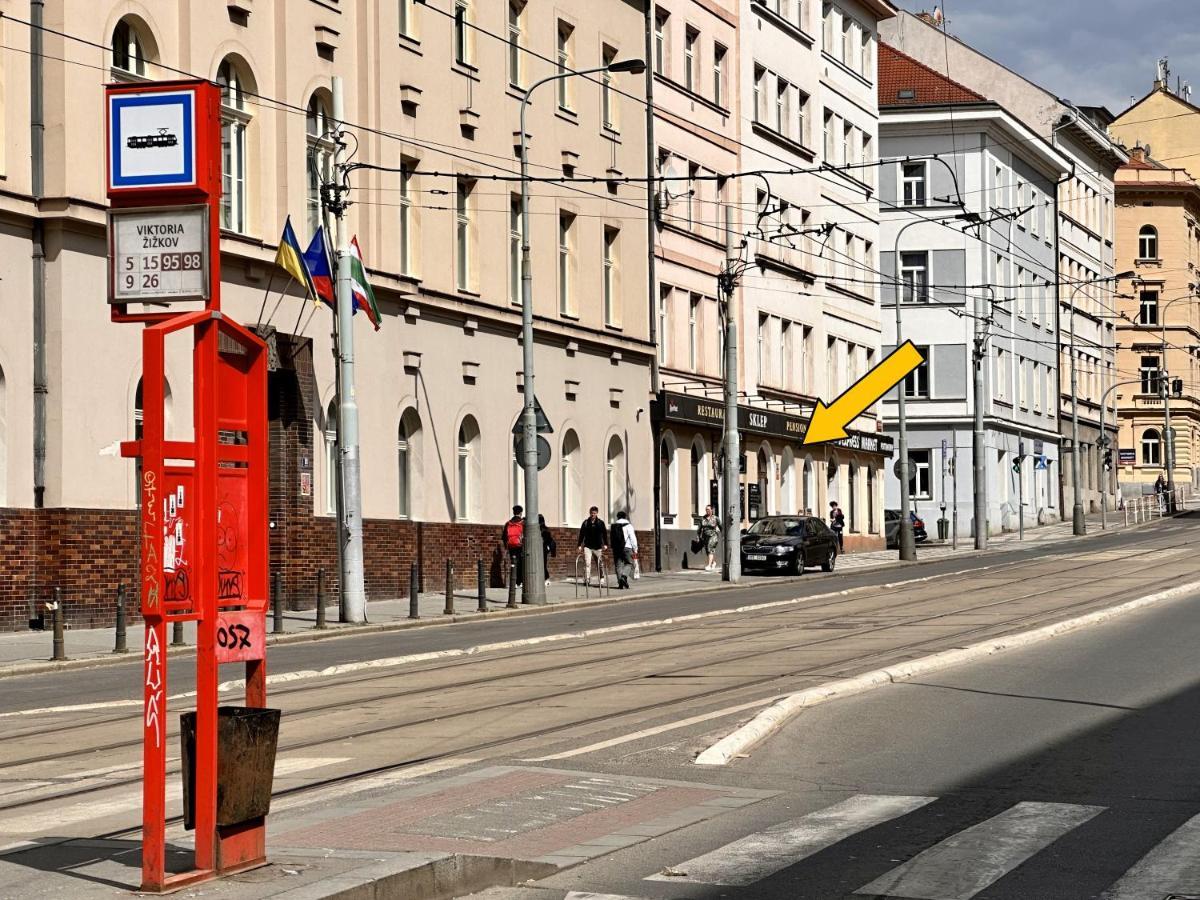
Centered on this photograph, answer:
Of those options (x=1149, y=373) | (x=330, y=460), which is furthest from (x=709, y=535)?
(x=1149, y=373)

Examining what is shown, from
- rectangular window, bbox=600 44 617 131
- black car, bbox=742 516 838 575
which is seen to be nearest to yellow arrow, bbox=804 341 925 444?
black car, bbox=742 516 838 575

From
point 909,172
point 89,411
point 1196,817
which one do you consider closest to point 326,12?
point 89,411

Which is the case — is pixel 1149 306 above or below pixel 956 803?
above

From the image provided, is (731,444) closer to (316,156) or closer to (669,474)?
(669,474)

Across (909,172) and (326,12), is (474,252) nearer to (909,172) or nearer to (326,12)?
(326,12)

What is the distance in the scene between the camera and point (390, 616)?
32250 mm

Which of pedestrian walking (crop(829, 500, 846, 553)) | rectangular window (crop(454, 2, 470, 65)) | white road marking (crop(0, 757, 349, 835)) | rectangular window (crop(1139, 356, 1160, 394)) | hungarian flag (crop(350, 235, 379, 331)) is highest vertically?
rectangular window (crop(454, 2, 470, 65))

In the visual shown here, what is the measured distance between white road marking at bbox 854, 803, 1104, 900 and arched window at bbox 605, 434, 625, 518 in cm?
3775

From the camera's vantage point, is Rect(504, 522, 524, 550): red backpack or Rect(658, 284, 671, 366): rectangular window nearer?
Rect(504, 522, 524, 550): red backpack

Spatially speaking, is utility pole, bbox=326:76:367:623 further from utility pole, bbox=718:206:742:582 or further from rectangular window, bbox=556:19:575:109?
rectangular window, bbox=556:19:575:109

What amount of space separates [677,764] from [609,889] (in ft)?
14.1

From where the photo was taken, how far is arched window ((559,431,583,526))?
46.6 meters

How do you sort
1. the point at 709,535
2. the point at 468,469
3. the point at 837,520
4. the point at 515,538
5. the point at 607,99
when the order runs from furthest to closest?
the point at 837,520 → the point at 709,535 → the point at 607,99 → the point at 468,469 → the point at 515,538

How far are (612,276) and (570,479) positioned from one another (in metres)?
5.56
